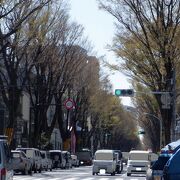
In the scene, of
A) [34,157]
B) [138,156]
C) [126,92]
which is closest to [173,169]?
[126,92]

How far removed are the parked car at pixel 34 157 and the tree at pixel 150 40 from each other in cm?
1340

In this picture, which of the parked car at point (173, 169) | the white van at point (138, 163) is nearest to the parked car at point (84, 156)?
the white van at point (138, 163)

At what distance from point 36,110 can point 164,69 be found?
23.4 meters

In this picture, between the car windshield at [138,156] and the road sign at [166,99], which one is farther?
the car windshield at [138,156]

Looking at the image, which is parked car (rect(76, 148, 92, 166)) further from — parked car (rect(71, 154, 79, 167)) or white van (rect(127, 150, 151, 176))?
white van (rect(127, 150, 151, 176))

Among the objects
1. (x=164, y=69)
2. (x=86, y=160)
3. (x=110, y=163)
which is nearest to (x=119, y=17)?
(x=164, y=69)

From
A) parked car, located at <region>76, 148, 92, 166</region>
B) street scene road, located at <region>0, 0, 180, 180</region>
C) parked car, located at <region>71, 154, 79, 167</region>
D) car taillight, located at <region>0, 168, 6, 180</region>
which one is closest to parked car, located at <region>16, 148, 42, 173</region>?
street scene road, located at <region>0, 0, 180, 180</region>

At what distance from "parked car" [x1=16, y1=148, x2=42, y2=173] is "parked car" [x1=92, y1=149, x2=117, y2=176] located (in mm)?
4617

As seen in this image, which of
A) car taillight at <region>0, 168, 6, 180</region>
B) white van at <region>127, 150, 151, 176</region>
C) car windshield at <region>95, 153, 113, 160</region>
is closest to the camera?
car taillight at <region>0, 168, 6, 180</region>

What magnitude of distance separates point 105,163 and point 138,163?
9.75 feet

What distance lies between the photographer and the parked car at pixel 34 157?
161 ft

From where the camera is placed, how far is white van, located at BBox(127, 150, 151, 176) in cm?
5006

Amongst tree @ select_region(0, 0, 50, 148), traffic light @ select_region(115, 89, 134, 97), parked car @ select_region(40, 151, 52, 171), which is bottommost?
parked car @ select_region(40, 151, 52, 171)

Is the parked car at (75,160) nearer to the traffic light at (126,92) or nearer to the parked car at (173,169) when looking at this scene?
the traffic light at (126,92)
